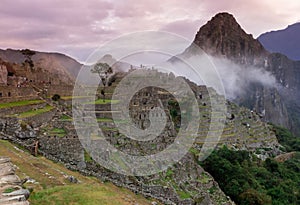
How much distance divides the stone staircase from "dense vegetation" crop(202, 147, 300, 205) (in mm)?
18797

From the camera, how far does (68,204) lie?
10.0m

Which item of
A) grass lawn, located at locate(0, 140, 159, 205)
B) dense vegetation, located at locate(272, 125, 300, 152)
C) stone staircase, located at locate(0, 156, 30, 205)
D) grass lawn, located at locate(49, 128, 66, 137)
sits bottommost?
dense vegetation, located at locate(272, 125, 300, 152)

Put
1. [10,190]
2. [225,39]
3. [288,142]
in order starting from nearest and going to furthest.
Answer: [10,190], [288,142], [225,39]

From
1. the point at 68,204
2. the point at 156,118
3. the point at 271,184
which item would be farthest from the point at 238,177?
the point at 68,204

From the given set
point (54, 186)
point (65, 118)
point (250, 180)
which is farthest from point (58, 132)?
point (250, 180)

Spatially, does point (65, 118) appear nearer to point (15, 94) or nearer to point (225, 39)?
point (15, 94)

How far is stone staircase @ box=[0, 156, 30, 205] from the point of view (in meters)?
8.42

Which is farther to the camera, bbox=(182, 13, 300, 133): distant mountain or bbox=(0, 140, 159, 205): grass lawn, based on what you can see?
bbox=(182, 13, 300, 133): distant mountain

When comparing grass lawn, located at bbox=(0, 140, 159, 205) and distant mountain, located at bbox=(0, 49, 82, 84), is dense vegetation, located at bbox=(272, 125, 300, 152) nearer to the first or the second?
distant mountain, located at bbox=(0, 49, 82, 84)

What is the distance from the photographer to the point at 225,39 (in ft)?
548

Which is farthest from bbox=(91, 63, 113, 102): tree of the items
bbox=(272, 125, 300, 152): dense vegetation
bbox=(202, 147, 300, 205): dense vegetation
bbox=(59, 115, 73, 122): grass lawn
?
bbox=(272, 125, 300, 152): dense vegetation

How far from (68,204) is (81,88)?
2837 cm

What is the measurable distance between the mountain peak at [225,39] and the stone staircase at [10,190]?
5858 inches

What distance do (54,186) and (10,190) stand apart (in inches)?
118
